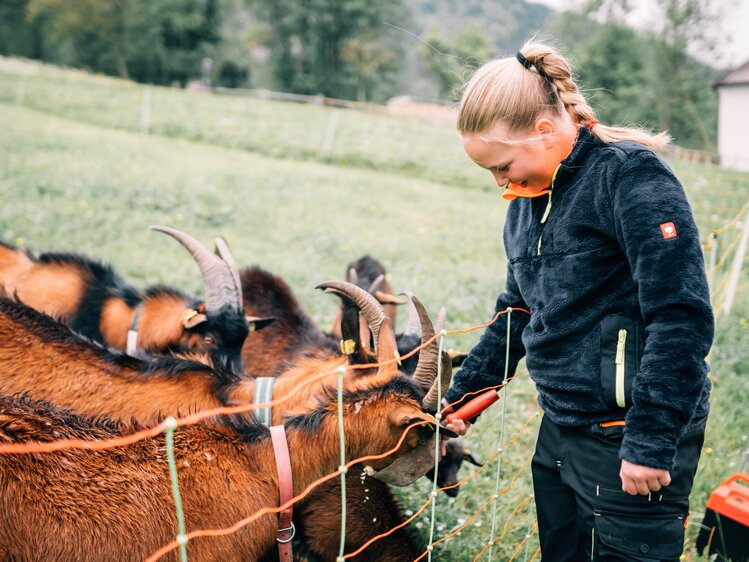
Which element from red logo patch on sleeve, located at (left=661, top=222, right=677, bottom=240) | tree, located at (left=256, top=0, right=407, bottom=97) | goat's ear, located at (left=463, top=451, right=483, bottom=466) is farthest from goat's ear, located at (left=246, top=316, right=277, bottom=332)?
tree, located at (left=256, top=0, right=407, bottom=97)

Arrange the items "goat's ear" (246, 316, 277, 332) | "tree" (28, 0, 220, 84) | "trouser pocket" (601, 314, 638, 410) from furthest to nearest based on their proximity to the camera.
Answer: "tree" (28, 0, 220, 84)
"goat's ear" (246, 316, 277, 332)
"trouser pocket" (601, 314, 638, 410)

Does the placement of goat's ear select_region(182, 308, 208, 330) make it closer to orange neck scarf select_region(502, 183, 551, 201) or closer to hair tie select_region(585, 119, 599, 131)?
orange neck scarf select_region(502, 183, 551, 201)

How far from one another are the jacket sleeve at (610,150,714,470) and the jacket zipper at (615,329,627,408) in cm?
12

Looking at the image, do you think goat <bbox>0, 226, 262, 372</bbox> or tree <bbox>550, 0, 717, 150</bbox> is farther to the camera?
tree <bbox>550, 0, 717, 150</bbox>

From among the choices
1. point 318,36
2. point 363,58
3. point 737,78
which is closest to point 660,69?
point 737,78

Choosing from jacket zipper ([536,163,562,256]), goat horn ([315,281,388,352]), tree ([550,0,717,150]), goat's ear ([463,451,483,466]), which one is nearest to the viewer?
jacket zipper ([536,163,562,256])

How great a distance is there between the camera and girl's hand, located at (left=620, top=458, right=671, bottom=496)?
190cm

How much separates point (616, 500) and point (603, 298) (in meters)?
0.70

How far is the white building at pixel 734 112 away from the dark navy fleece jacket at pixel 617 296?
34635 mm

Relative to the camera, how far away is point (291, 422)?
9.17ft

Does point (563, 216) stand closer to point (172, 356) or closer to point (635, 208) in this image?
point (635, 208)

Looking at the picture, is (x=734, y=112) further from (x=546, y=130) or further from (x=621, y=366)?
(x=621, y=366)

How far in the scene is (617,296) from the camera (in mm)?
2164

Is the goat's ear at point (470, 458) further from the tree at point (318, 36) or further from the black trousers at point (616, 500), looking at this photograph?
the tree at point (318, 36)
